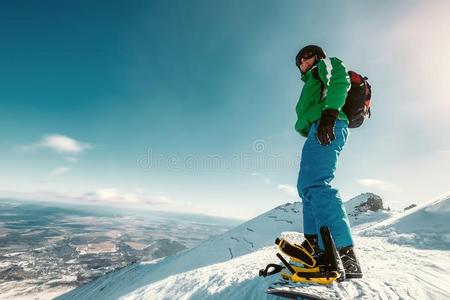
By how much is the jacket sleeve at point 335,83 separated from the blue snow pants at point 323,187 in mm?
323

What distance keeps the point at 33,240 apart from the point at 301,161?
22975cm

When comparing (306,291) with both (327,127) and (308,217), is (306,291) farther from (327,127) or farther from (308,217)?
(327,127)

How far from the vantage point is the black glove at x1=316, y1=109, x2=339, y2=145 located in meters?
3.07

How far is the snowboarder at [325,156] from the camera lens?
2.93m

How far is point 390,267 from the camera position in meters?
3.98

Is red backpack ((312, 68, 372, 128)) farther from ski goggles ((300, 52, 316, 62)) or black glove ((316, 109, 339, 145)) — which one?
ski goggles ((300, 52, 316, 62))

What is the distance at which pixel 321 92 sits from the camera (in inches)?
139

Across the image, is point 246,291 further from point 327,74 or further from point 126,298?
point 126,298

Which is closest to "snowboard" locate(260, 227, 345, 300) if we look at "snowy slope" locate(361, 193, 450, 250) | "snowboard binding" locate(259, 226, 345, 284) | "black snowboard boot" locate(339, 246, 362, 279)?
"snowboard binding" locate(259, 226, 345, 284)

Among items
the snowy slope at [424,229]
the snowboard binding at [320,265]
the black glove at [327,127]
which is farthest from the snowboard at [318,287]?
the snowy slope at [424,229]

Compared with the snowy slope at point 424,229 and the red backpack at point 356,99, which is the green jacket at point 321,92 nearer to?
the red backpack at point 356,99

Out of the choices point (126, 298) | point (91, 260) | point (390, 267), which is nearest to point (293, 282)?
point (390, 267)

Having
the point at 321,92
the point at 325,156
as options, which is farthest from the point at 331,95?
the point at 325,156

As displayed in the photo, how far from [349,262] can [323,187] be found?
33.3 inches
